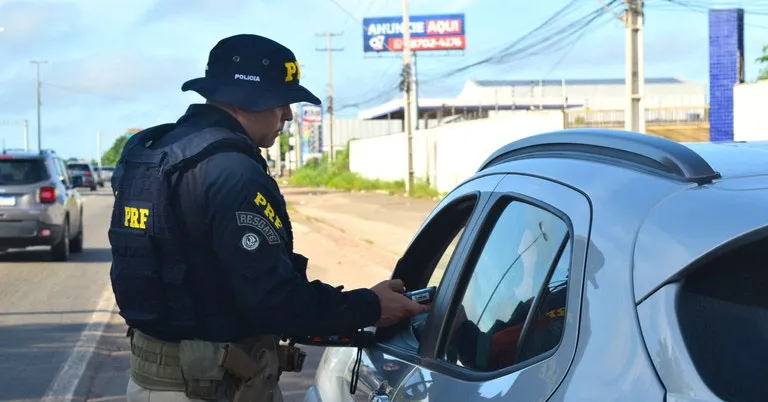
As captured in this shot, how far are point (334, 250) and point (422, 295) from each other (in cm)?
1512

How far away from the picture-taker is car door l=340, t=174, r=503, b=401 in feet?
9.62

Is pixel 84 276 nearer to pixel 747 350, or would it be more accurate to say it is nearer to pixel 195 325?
pixel 195 325

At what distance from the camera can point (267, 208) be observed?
8.95 feet

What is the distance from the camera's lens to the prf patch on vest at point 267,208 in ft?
8.87

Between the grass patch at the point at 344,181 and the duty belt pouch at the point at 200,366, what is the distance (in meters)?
33.0

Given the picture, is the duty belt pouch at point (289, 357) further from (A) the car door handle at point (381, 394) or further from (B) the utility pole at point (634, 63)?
(B) the utility pole at point (634, 63)

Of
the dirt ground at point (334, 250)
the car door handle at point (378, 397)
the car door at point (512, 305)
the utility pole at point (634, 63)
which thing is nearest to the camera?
the car door at point (512, 305)

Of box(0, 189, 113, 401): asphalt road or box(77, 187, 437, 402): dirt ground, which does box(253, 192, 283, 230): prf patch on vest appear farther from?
box(0, 189, 113, 401): asphalt road

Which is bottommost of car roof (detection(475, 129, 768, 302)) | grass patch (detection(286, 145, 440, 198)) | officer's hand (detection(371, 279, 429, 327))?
grass patch (detection(286, 145, 440, 198))

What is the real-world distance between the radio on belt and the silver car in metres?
0.16

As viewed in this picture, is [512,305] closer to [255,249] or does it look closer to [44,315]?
[255,249]

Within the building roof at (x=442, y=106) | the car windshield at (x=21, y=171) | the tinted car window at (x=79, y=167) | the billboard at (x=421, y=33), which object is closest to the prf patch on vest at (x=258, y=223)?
the car windshield at (x=21, y=171)

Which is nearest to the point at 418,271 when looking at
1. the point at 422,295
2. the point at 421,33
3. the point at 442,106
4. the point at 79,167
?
the point at 422,295

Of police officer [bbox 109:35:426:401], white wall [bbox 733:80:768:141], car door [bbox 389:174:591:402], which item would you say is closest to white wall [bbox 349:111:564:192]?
white wall [bbox 733:80:768:141]
